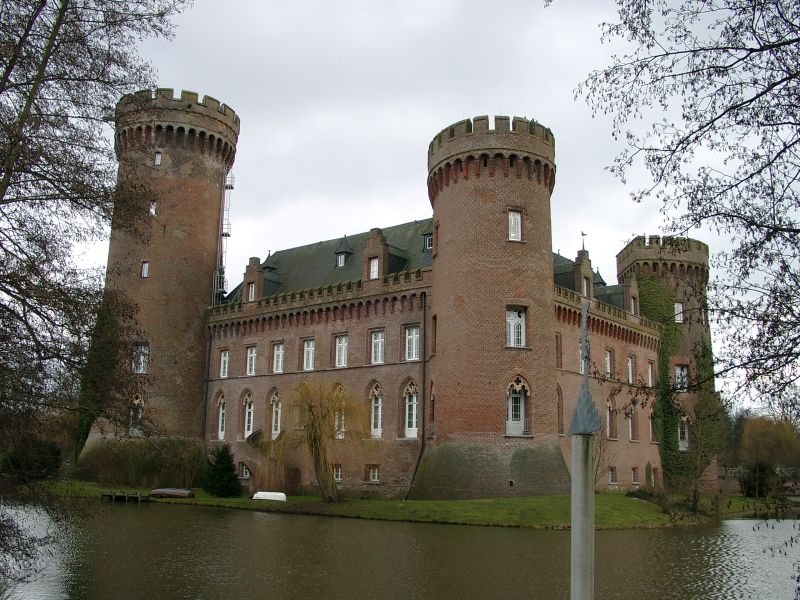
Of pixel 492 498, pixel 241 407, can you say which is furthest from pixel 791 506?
pixel 241 407

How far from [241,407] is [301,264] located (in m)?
9.29

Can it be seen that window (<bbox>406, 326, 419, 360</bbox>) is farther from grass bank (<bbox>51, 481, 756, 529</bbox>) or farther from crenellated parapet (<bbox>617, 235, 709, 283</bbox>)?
crenellated parapet (<bbox>617, 235, 709, 283</bbox>)

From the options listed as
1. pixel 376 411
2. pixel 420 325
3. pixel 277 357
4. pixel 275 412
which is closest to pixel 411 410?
pixel 376 411

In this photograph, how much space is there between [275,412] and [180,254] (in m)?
10.4

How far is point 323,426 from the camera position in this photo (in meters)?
29.9

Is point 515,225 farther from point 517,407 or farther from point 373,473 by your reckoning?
point 373,473

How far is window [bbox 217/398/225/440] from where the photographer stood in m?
43.8

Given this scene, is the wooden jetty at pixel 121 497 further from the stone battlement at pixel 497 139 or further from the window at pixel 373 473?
the stone battlement at pixel 497 139

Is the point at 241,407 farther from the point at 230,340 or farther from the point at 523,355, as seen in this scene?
the point at 523,355

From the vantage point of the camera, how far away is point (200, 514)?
28.4m

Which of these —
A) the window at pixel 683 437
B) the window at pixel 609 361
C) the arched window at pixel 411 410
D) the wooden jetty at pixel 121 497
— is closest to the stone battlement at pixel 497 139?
the arched window at pixel 411 410

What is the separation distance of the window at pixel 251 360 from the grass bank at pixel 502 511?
1200 cm

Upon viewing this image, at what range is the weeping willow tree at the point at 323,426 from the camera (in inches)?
1181

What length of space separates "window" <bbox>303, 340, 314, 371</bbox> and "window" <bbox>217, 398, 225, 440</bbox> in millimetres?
6474
